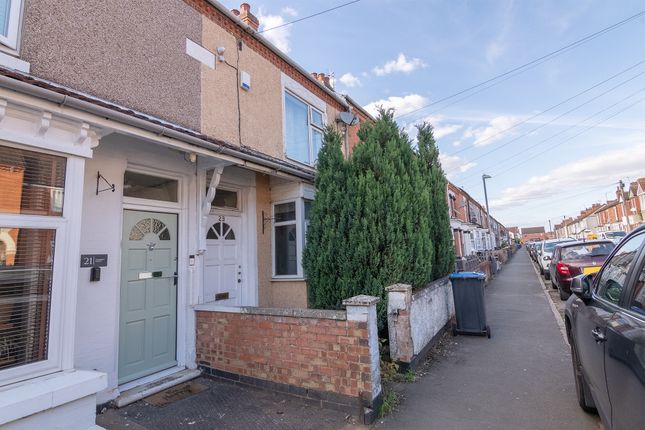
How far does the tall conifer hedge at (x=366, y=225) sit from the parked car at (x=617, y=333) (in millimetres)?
2419

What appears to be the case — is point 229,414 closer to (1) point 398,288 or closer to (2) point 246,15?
(1) point 398,288

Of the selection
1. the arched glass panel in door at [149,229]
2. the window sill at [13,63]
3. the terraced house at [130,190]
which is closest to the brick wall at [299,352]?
the terraced house at [130,190]

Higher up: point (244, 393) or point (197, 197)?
point (197, 197)

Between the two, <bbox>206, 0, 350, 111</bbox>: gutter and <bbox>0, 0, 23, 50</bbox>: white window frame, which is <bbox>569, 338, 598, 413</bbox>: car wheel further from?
<bbox>206, 0, 350, 111</bbox>: gutter

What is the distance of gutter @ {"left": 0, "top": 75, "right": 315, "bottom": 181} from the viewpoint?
2867mm

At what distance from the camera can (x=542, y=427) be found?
11.1ft

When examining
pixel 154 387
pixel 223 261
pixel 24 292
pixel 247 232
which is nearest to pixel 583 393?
pixel 154 387

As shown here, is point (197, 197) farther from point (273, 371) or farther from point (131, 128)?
point (273, 371)

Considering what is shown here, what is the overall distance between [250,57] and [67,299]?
5293mm

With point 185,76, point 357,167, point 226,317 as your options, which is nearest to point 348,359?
point 226,317

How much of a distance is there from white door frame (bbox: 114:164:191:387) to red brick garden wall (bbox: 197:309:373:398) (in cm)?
33

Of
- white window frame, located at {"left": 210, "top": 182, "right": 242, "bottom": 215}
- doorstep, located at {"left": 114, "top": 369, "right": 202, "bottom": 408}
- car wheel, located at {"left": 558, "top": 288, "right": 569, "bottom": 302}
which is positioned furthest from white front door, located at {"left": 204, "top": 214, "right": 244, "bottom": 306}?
car wheel, located at {"left": 558, "top": 288, "right": 569, "bottom": 302}

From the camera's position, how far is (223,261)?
19.9 feet

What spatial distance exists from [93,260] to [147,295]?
0.89 m
